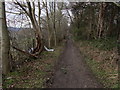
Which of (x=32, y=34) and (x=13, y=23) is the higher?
(x=13, y=23)

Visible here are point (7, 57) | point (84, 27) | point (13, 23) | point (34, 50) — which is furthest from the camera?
point (84, 27)

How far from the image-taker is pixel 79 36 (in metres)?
28.4

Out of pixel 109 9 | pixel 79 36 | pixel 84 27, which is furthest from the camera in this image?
pixel 79 36

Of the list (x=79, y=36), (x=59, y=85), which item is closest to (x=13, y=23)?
(x=59, y=85)

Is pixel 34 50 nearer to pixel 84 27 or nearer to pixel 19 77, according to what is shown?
pixel 19 77

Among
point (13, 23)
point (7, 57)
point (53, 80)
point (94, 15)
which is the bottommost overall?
point (53, 80)

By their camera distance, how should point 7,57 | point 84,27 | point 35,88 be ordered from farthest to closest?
1. point 84,27
2. point 7,57
3. point 35,88

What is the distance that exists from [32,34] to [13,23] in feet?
15.8

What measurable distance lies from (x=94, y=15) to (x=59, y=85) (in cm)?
1578

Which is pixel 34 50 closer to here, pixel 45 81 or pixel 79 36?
pixel 45 81

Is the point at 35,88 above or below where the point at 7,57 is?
below

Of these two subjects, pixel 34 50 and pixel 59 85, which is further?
pixel 34 50

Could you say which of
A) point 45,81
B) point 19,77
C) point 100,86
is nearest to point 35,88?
point 45,81

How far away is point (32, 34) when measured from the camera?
12156mm
